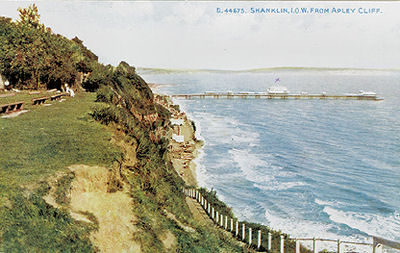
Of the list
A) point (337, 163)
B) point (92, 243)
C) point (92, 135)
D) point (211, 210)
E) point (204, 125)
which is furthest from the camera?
point (204, 125)

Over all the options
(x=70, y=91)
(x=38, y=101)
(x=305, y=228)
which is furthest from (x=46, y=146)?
(x=70, y=91)

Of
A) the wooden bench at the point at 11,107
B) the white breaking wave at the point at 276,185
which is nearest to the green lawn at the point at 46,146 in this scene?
the wooden bench at the point at 11,107

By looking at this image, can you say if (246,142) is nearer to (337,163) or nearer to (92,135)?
(337,163)

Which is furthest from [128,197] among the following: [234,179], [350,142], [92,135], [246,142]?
[350,142]

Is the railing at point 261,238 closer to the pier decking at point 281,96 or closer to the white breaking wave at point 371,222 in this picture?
the white breaking wave at point 371,222

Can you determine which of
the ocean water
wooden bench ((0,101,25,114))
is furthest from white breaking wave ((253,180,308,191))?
wooden bench ((0,101,25,114))

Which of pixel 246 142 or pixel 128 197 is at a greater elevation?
pixel 128 197

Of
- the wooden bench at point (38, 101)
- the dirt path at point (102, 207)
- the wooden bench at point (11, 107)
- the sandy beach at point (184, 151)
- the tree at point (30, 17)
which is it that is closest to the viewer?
the dirt path at point (102, 207)
